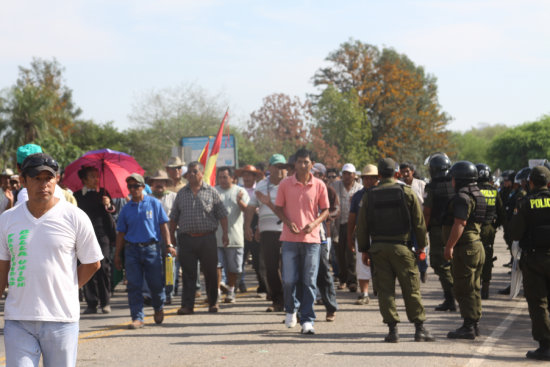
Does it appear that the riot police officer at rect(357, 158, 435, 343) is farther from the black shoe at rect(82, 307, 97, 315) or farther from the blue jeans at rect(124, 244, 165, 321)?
the black shoe at rect(82, 307, 97, 315)

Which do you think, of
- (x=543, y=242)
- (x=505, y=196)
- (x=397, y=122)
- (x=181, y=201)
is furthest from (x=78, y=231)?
(x=397, y=122)

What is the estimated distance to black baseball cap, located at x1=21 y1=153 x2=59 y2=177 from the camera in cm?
477

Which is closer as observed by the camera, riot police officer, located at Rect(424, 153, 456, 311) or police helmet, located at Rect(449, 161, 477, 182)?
police helmet, located at Rect(449, 161, 477, 182)

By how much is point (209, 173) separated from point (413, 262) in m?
7.84

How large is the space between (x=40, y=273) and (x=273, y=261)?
6404 millimetres

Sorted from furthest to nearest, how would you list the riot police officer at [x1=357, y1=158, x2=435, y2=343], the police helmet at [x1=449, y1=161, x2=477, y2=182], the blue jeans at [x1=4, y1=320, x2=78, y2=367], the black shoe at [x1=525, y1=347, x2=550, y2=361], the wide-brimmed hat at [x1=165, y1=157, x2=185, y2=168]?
the wide-brimmed hat at [x1=165, y1=157, x2=185, y2=168]
the police helmet at [x1=449, y1=161, x2=477, y2=182]
the riot police officer at [x1=357, y1=158, x2=435, y2=343]
the black shoe at [x1=525, y1=347, x2=550, y2=361]
the blue jeans at [x1=4, y1=320, x2=78, y2=367]

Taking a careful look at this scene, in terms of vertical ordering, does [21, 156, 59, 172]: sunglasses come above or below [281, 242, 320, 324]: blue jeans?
above

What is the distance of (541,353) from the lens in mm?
7820

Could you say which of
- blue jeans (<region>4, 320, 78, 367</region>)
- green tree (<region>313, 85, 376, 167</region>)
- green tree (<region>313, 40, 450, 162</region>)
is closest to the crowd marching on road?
blue jeans (<region>4, 320, 78, 367</region>)

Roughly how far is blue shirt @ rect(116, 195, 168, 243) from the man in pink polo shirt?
5.39 ft

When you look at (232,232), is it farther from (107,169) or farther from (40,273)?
(40,273)

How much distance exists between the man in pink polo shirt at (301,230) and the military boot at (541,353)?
2593 mm

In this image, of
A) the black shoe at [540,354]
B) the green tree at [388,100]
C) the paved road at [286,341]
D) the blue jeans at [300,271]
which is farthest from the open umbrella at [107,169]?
the green tree at [388,100]

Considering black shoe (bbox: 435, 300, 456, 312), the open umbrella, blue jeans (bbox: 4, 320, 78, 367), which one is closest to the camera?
blue jeans (bbox: 4, 320, 78, 367)
